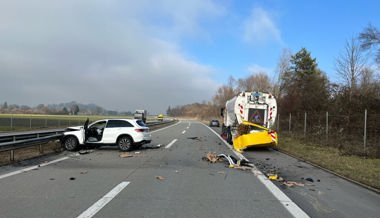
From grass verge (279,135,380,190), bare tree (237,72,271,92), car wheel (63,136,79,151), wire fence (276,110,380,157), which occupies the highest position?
bare tree (237,72,271,92)

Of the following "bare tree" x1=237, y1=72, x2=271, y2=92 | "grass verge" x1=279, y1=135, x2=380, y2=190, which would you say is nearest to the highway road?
"grass verge" x1=279, y1=135, x2=380, y2=190

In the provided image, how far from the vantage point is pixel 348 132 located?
971 inches

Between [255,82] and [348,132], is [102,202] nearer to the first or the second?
[348,132]

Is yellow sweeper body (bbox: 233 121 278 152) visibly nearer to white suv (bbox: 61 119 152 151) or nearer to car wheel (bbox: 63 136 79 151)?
white suv (bbox: 61 119 152 151)

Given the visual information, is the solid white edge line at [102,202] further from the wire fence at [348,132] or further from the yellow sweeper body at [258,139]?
the wire fence at [348,132]

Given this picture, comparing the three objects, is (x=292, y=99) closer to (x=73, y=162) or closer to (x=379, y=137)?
(x=379, y=137)

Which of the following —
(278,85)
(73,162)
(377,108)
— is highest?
(278,85)

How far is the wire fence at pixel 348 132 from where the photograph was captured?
61.6 feet

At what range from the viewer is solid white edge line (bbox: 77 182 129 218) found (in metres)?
6.82

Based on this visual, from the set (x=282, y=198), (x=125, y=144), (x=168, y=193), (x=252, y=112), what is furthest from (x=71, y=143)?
(x=282, y=198)

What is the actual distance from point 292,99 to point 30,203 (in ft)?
119

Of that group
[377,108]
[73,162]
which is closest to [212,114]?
[377,108]

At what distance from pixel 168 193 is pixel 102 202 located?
157cm

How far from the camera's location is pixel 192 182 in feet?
34.0
